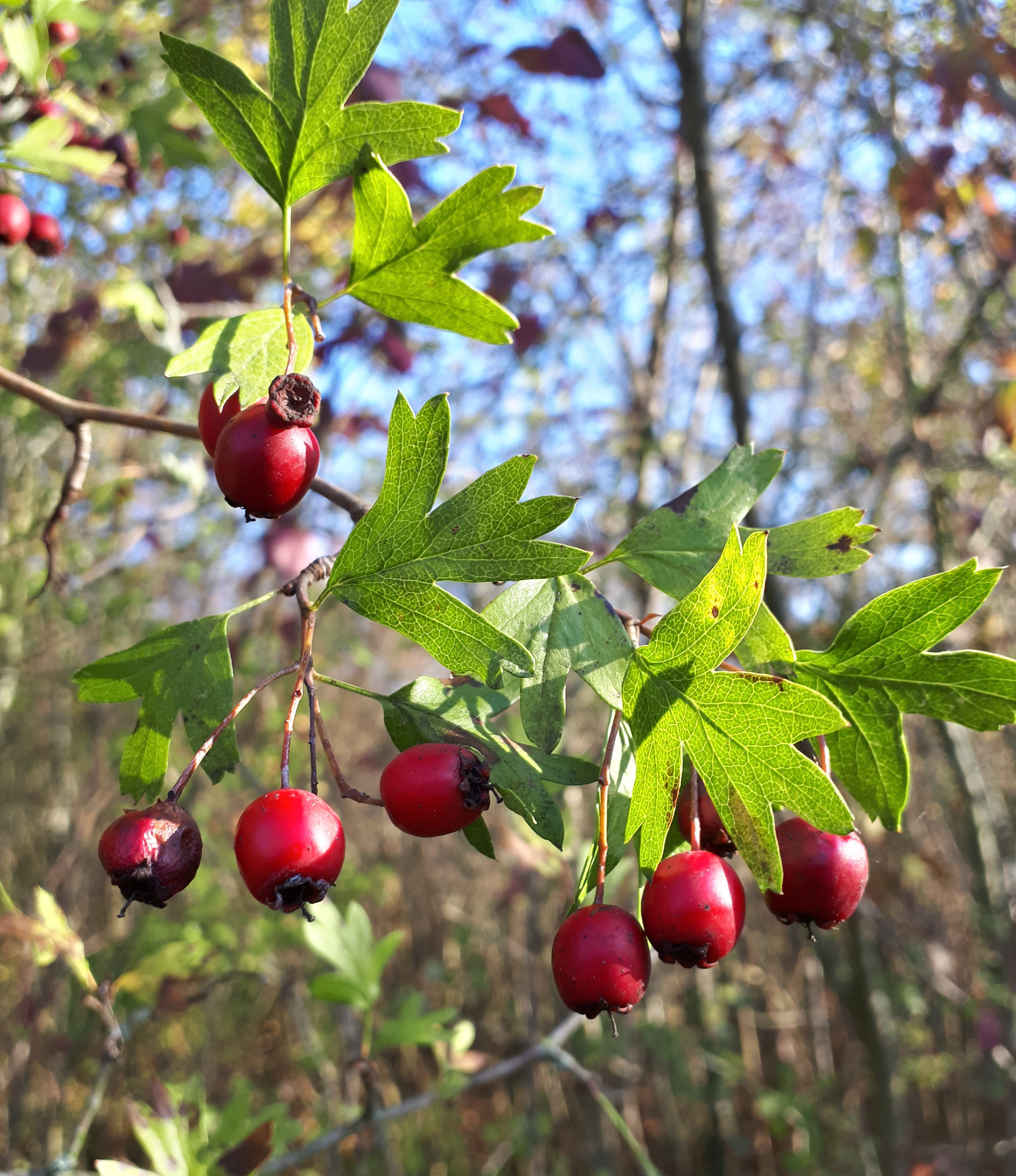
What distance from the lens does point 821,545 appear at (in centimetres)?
83

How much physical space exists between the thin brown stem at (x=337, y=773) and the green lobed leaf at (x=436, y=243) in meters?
0.40

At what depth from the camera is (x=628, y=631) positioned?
753 mm

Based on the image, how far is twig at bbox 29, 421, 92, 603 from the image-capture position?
101 centimetres

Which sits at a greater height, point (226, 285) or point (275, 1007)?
point (226, 285)

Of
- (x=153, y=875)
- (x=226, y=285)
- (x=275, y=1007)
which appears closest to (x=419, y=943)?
(x=275, y=1007)

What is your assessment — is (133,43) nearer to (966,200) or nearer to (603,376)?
(603,376)

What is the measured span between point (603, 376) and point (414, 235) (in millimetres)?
4378

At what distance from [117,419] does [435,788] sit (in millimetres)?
569

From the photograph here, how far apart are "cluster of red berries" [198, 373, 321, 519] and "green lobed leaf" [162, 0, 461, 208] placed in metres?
0.24

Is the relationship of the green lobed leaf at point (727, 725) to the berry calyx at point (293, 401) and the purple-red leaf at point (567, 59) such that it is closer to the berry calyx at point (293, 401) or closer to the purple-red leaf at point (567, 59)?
the berry calyx at point (293, 401)

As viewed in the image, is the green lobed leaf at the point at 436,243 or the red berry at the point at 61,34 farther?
the red berry at the point at 61,34

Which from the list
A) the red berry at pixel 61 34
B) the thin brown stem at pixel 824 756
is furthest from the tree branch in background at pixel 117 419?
the red berry at pixel 61 34

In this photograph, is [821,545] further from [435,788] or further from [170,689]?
[170,689]

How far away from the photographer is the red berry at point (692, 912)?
0.69 metres
